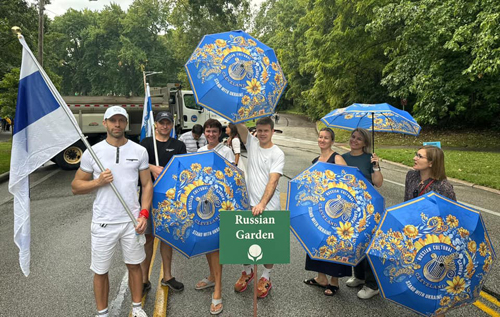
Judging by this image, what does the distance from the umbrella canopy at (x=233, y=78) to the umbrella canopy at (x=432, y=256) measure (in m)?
1.54

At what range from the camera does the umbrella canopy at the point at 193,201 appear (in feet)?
9.93

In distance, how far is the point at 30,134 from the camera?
2.80 meters

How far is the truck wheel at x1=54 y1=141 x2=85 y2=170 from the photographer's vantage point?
453 inches

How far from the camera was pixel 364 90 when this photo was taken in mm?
25781

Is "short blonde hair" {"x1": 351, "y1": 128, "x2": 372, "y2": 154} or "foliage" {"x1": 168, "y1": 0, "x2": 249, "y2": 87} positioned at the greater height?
"foliage" {"x1": 168, "y1": 0, "x2": 249, "y2": 87}

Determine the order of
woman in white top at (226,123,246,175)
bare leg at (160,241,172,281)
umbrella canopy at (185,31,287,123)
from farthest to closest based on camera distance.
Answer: woman in white top at (226,123,246,175) → bare leg at (160,241,172,281) → umbrella canopy at (185,31,287,123)

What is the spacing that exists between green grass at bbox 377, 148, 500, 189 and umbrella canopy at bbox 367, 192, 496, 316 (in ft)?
25.9

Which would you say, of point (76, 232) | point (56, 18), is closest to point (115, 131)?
point (76, 232)

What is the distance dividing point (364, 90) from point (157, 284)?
24.6 m

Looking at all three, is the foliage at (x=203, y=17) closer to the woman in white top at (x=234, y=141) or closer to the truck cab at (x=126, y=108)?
the truck cab at (x=126, y=108)

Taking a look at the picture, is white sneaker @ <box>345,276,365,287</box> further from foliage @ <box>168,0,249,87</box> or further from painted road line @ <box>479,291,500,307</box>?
foliage @ <box>168,0,249,87</box>

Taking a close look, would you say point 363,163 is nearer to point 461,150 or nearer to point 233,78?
point 233,78

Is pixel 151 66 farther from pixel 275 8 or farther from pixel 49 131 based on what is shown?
pixel 49 131

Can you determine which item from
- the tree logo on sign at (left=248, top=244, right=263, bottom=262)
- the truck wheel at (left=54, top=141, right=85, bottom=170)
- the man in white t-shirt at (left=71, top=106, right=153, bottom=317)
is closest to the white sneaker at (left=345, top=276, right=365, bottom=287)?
the tree logo on sign at (left=248, top=244, right=263, bottom=262)
